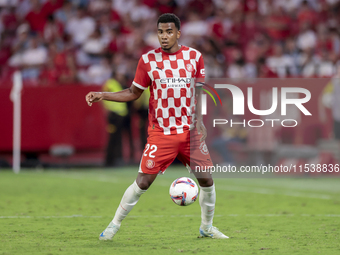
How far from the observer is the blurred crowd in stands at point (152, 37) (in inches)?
611

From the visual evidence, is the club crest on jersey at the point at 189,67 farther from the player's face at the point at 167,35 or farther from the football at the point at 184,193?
the football at the point at 184,193

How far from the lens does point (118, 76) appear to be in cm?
1491

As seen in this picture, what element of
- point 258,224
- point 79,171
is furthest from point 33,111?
point 258,224

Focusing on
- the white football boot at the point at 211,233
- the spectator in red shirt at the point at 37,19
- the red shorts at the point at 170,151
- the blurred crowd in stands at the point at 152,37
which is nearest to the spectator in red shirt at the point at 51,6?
the blurred crowd in stands at the point at 152,37

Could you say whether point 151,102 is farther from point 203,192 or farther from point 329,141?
point 329,141

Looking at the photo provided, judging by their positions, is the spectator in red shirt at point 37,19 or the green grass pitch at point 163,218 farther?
the spectator in red shirt at point 37,19

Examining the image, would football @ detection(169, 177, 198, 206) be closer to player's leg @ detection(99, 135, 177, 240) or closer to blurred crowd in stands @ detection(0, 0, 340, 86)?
player's leg @ detection(99, 135, 177, 240)

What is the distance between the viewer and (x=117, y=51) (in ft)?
55.2

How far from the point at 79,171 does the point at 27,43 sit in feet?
15.2

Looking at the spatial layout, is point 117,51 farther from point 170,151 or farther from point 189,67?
point 170,151

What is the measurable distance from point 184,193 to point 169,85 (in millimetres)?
1048

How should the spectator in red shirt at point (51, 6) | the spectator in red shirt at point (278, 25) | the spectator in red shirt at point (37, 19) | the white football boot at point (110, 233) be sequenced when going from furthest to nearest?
the spectator in red shirt at point (51, 6) < the spectator in red shirt at point (37, 19) < the spectator in red shirt at point (278, 25) < the white football boot at point (110, 233)

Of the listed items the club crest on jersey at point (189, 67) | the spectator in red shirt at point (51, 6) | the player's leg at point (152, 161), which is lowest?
the player's leg at point (152, 161)

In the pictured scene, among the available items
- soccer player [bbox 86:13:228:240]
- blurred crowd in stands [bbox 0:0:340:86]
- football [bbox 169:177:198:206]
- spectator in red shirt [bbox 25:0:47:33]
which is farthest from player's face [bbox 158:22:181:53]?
spectator in red shirt [bbox 25:0:47:33]
